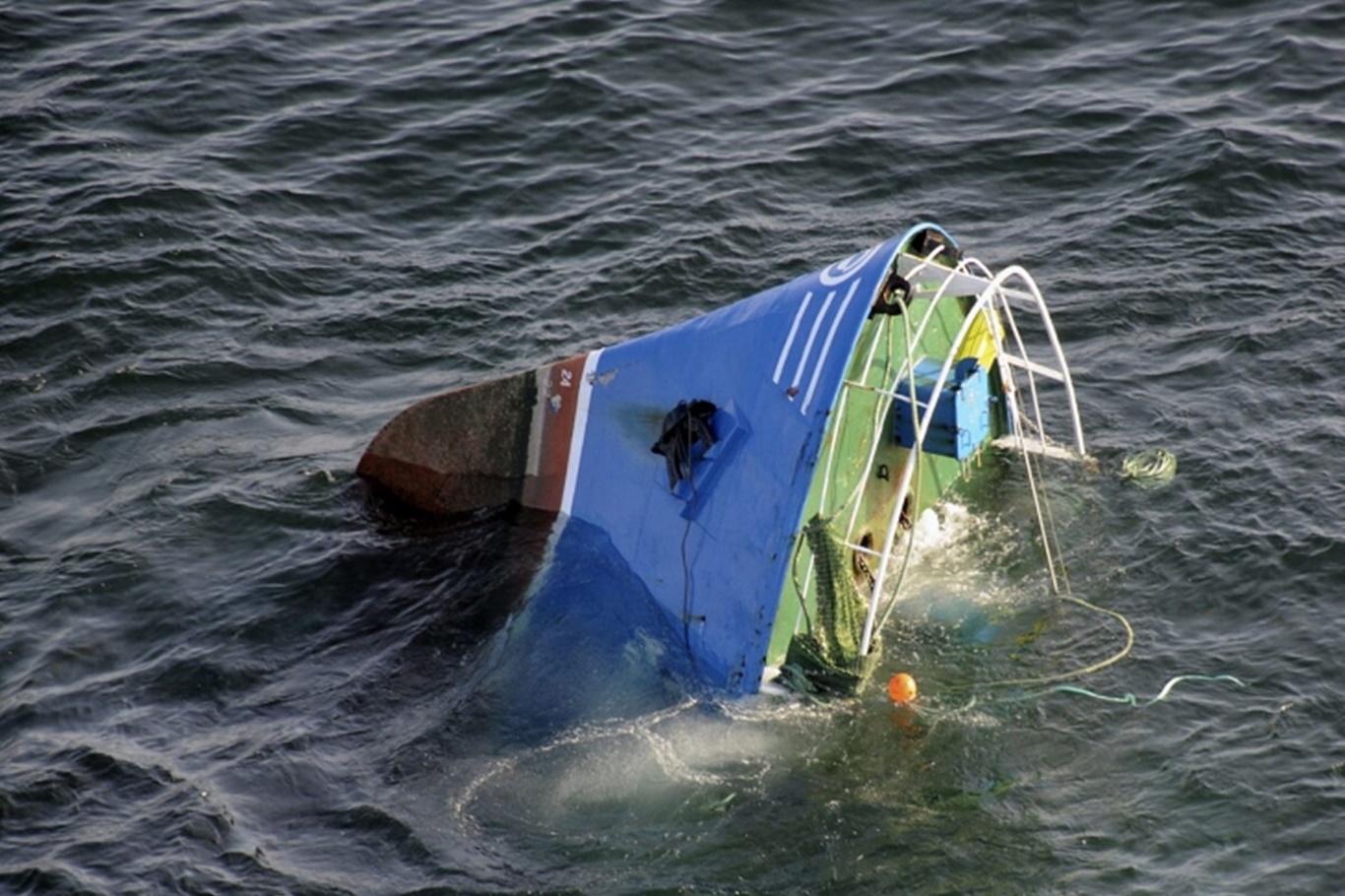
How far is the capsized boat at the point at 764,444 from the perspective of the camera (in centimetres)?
995

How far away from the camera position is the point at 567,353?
1459 cm

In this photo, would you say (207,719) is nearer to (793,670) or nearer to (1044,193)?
(793,670)

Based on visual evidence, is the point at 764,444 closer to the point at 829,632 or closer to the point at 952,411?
the point at 829,632

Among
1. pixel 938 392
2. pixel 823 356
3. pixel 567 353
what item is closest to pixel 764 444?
pixel 823 356

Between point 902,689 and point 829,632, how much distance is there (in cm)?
58

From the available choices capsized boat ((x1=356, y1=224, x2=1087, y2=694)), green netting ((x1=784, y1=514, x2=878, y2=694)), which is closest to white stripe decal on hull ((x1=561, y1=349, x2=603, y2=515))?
capsized boat ((x1=356, y1=224, x2=1087, y2=694))

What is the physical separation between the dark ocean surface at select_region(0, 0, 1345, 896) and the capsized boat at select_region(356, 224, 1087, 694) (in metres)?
0.49

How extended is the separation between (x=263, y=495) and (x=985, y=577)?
5.54 meters

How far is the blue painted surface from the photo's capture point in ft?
32.5

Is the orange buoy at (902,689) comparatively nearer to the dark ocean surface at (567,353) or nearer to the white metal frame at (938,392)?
the dark ocean surface at (567,353)

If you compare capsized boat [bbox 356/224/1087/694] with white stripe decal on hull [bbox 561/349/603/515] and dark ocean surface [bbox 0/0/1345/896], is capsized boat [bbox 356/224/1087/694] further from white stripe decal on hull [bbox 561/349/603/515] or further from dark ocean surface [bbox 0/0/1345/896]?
dark ocean surface [bbox 0/0/1345/896]

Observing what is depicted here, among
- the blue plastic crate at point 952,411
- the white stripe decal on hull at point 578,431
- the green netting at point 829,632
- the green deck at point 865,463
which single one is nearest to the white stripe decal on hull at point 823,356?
the green deck at point 865,463

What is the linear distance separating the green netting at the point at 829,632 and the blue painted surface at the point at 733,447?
0.25 metres

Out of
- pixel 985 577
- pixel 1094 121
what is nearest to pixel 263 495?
pixel 985 577
